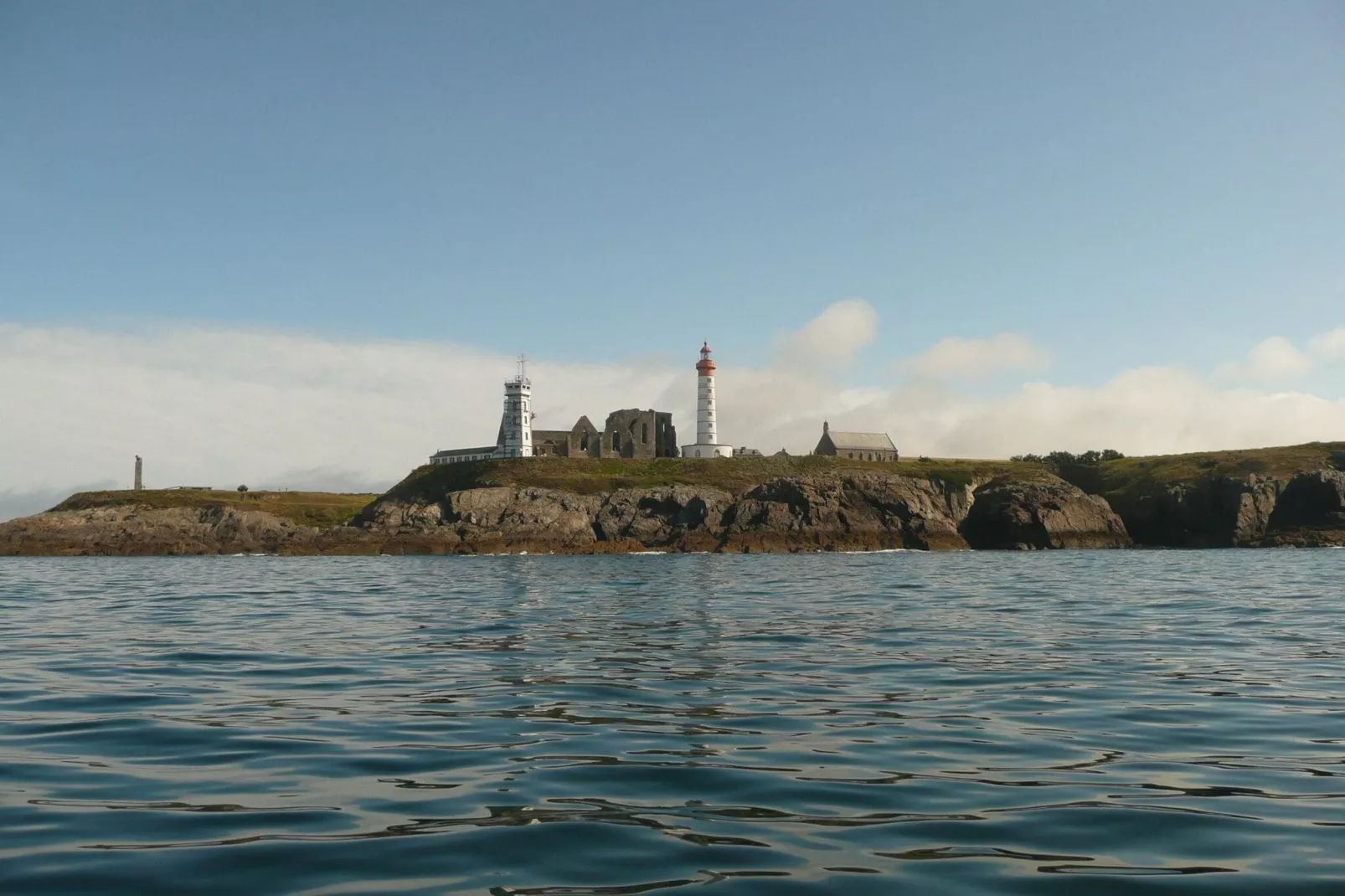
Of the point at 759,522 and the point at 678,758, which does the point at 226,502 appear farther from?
the point at 678,758

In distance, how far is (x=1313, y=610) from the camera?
28547 mm

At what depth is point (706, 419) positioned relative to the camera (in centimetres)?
14438

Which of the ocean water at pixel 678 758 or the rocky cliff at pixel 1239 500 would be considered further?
the rocky cliff at pixel 1239 500

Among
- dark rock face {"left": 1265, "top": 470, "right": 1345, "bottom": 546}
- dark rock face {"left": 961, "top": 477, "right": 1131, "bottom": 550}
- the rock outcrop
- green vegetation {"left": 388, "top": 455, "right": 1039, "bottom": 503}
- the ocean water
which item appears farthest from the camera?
green vegetation {"left": 388, "top": 455, "right": 1039, "bottom": 503}

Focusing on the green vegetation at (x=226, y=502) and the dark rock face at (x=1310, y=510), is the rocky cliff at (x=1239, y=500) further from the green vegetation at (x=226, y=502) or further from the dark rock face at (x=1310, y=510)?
the green vegetation at (x=226, y=502)

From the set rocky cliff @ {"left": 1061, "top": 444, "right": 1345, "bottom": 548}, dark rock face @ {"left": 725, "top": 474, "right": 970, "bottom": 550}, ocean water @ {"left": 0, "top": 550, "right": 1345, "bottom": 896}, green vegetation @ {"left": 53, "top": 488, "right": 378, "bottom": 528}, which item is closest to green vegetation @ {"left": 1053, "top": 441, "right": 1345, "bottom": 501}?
rocky cliff @ {"left": 1061, "top": 444, "right": 1345, "bottom": 548}

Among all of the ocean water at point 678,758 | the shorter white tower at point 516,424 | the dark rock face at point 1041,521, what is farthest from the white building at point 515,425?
the ocean water at point 678,758

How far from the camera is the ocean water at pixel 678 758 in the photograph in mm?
7520

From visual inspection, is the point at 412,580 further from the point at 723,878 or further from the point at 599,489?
the point at 599,489

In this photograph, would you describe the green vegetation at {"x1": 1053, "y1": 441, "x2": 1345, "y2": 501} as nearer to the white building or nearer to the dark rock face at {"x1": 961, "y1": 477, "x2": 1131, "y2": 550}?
the dark rock face at {"x1": 961, "y1": 477, "x2": 1131, "y2": 550}

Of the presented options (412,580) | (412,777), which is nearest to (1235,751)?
(412,777)

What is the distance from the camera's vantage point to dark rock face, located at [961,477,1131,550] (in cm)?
10844

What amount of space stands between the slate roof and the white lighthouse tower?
18.4 metres

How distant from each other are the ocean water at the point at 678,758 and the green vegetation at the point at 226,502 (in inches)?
4058
